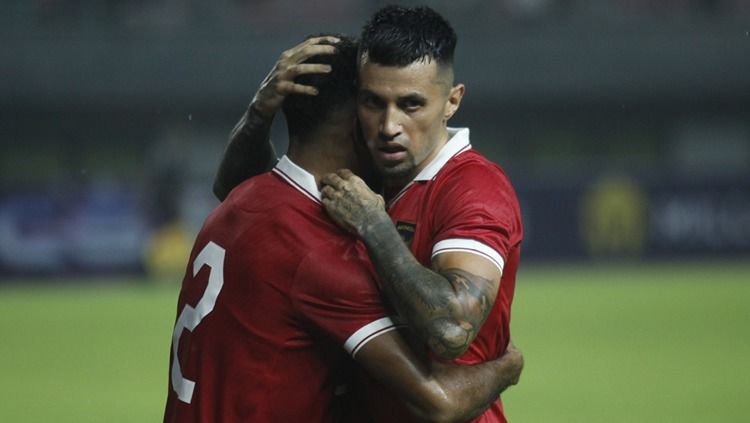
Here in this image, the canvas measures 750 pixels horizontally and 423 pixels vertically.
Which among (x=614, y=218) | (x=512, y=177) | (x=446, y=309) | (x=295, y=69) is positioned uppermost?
(x=295, y=69)

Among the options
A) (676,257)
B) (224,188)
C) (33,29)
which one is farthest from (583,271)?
(224,188)

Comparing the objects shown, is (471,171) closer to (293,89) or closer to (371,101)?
(371,101)

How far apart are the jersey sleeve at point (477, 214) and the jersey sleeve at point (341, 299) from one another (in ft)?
0.79

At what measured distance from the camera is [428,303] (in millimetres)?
3701

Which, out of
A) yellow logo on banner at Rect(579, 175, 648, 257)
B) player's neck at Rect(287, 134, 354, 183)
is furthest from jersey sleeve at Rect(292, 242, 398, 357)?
yellow logo on banner at Rect(579, 175, 648, 257)

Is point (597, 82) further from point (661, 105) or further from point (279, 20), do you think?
point (279, 20)

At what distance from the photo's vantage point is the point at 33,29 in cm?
2358

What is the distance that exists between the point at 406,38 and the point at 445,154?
0.40m

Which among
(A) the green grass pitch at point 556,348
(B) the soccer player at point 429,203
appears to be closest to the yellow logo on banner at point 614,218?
(A) the green grass pitch at point 556,348

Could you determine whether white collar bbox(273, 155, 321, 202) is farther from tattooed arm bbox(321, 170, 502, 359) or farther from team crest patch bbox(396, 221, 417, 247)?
team crest patch bbox(396, 221, 417, 247)

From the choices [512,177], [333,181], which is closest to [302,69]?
[333,181]

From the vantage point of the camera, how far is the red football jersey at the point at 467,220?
3.83 metres

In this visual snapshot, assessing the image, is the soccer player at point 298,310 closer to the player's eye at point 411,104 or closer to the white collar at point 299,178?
the white collar at point 299,178

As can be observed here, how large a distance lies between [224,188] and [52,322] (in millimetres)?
10269
